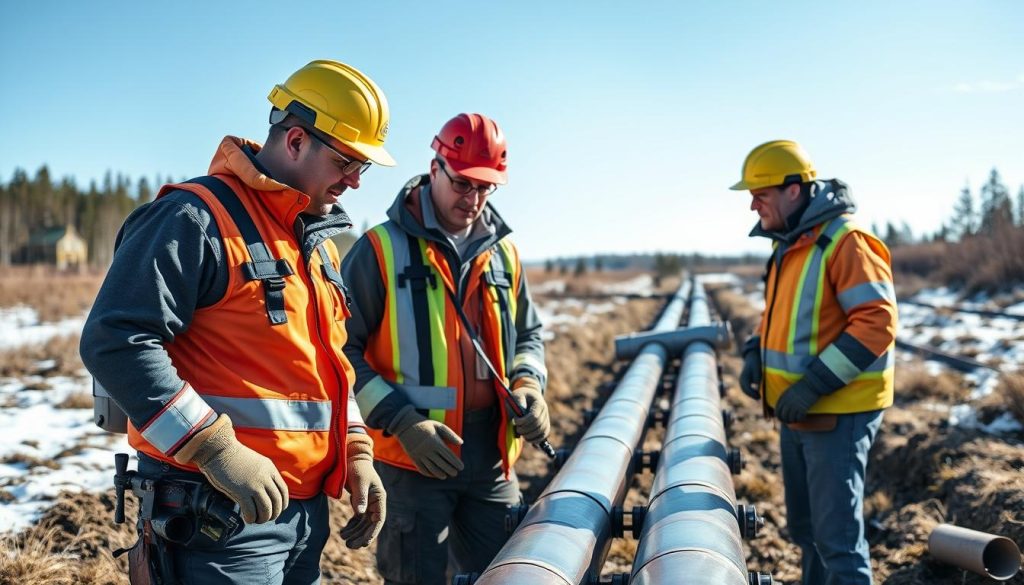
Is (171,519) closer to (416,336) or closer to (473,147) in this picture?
(416,336)

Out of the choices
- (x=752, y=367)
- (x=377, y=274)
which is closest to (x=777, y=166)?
(x=752, y=367)

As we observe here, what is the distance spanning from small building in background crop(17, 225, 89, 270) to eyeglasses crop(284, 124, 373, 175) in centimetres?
6590

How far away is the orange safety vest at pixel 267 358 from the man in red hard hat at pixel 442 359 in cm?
72

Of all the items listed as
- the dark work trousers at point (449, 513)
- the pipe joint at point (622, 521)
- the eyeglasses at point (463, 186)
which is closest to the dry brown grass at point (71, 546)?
the dark work trousers at point (449, 513)

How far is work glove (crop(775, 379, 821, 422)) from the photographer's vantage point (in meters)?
3.60

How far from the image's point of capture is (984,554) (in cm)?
368

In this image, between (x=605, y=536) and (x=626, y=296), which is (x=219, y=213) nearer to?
(x=605, y=536)

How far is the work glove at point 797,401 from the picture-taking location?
3596 mm

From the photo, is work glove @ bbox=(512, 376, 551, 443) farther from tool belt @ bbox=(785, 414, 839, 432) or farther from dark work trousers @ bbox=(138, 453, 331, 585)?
tool belt @ bbox=(785, 414, 839, 432)

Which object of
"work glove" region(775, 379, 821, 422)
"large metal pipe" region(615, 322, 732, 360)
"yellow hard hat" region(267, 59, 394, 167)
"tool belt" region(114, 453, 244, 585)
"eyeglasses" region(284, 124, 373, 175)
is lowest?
"large metal pipe" region(615, 322, 732, 360)

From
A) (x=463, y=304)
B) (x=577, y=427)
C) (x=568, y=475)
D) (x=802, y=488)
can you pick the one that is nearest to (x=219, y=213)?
(x=463, y=304)

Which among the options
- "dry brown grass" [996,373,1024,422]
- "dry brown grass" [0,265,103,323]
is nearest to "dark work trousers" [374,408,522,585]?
"dry brown grass" [996,373,1024,422]

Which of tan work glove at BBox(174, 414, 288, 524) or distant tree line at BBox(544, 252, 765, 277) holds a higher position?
tan work glove at BBox(174, 414, 288, 524)

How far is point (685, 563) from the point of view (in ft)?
7.60
